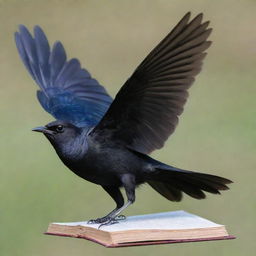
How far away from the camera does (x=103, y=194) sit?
7.24 m

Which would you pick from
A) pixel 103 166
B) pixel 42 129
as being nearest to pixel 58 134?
pixel 42 129

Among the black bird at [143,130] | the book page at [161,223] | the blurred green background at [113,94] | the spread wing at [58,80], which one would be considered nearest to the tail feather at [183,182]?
the black bird at [143,130]

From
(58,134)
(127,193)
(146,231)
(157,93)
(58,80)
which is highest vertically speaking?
(58,80)

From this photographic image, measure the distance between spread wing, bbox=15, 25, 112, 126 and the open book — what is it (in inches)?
34.9

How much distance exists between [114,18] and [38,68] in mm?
6298

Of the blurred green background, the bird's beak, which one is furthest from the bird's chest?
the blurred green background

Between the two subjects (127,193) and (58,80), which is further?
(58,80)

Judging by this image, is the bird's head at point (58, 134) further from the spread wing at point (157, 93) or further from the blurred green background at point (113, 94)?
the blurred green background at point (113, 94)

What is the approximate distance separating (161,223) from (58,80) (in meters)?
1.42

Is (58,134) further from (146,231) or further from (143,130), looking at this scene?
(146,231)

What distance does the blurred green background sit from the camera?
6.98 metres

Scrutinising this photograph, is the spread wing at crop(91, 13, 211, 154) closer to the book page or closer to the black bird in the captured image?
the black bird

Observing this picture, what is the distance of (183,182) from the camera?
432cm

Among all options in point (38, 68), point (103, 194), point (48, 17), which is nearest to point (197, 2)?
point (48, 17)
